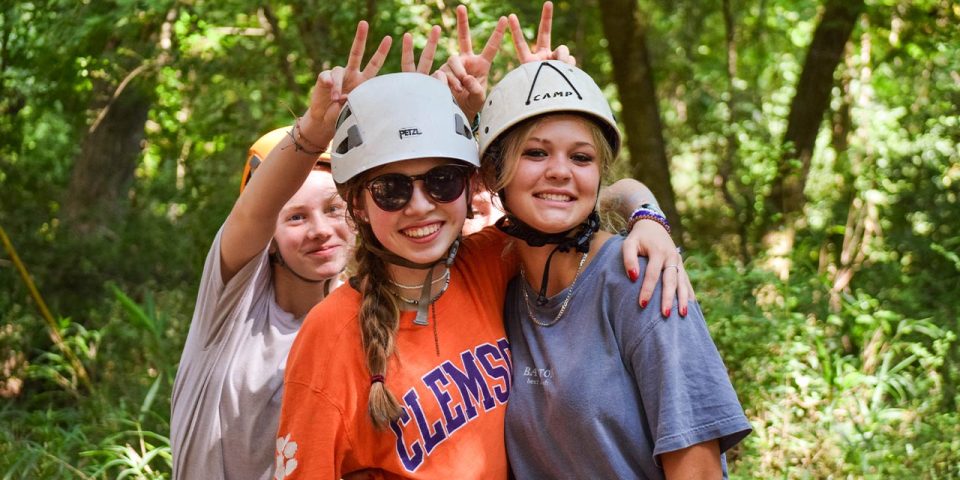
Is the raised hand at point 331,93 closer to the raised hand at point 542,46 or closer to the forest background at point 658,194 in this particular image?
the raised hand at point 542,46

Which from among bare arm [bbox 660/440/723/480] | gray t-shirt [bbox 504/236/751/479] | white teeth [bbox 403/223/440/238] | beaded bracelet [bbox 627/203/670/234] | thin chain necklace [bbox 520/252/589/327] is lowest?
bare arm [bbox 660/440/723/480]

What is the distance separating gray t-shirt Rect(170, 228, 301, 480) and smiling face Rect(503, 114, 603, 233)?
872 mm

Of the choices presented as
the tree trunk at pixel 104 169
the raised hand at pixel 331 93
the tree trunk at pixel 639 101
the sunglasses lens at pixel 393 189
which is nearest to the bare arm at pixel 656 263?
the sunglasses lens at pixel 393 189

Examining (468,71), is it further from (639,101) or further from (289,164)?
(639,101)

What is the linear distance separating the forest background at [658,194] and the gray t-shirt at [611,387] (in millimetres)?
2423

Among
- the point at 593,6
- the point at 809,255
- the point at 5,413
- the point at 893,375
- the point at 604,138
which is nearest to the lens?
the point at 604,138

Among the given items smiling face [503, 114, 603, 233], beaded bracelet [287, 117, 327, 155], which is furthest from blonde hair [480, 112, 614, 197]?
beaded bracelet [287, 117, 327, 155]

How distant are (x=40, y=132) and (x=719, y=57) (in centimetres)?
771

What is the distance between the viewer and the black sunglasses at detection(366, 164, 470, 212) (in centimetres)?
268

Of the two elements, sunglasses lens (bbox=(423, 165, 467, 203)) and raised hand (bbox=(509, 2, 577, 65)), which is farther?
raised hand (bbox=(509, 2, 577, 65))

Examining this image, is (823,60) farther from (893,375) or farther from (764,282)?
(893,375)

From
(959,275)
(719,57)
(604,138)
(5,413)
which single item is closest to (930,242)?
(959,275)

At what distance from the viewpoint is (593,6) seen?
846 cm

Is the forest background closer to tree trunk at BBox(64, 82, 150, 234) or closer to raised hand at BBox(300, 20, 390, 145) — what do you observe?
tree trunk at BBox(64, 82, 150, 234)
